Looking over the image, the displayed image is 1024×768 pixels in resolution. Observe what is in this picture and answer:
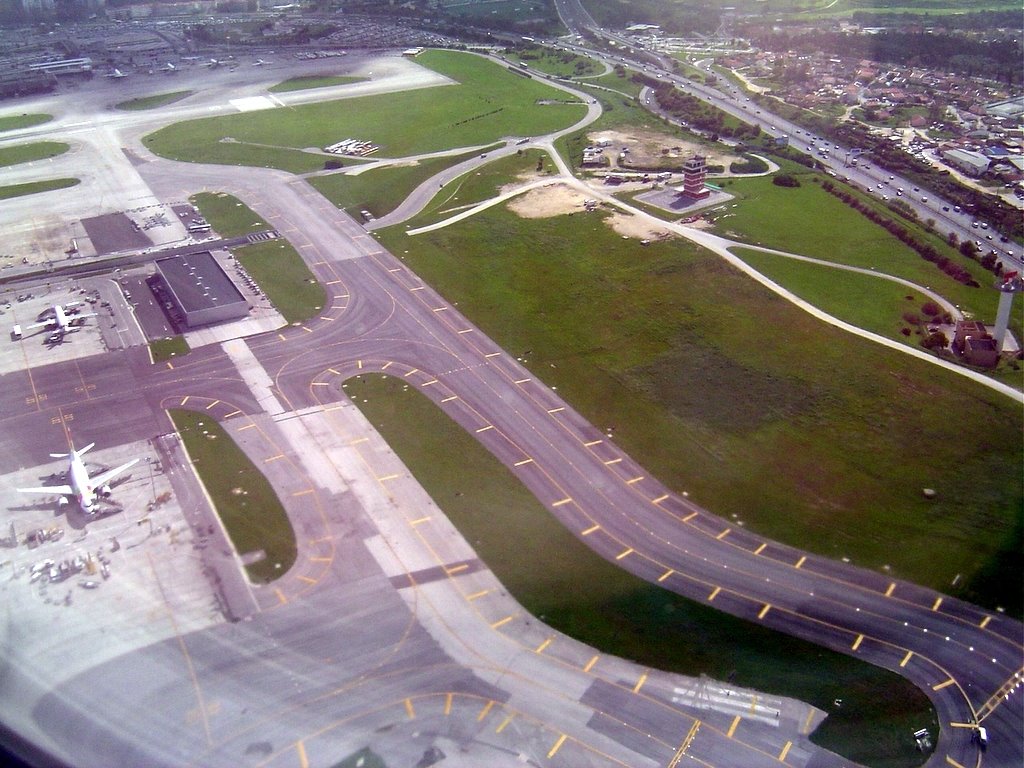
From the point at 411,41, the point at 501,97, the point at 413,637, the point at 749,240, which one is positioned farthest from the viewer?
the point at 411,41

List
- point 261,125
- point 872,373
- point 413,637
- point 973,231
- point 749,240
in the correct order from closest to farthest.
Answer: point 413,637
point 872,373
point 749,240
point 973,231
point 261,125

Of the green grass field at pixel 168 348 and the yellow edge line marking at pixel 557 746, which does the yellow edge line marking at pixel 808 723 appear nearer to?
the yellow edge line marking at pixel 557 746

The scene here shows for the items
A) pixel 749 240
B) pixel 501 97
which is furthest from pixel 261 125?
pixel 749 240

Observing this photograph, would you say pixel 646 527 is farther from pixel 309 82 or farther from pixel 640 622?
pixel 309 82

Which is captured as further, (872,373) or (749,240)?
(749,240)

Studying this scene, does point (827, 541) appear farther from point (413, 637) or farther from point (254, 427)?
point (254, 427)

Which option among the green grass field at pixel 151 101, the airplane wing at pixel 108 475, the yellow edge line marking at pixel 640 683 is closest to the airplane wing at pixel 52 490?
the airplane wing at pixel 108 475
